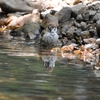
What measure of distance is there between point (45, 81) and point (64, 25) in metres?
8.99

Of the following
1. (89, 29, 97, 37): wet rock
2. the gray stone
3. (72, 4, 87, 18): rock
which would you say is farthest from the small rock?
(89, 29, 97, 37): wet rock

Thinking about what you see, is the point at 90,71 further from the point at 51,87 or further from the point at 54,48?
the point at 54,48

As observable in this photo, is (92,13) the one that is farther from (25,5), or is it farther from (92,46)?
(25,5)

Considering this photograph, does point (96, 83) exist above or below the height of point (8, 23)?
below

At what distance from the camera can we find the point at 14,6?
19984mm

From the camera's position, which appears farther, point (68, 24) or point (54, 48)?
point (68, 24)

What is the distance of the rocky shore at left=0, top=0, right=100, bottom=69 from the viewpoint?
11.1 m

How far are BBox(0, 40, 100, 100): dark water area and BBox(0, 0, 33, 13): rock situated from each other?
11.7 metres

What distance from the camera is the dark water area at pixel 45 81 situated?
5.07 metres

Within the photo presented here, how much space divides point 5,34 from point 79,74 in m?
9.32

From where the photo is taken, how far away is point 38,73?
22.3ft

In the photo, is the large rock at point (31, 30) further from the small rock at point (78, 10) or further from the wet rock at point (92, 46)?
the wet rock at point (92, 46)

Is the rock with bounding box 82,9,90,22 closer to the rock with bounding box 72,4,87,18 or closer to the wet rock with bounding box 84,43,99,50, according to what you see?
the rock with bounding box 72,4,87,18

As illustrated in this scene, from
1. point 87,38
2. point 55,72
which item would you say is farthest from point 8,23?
point 55,72
